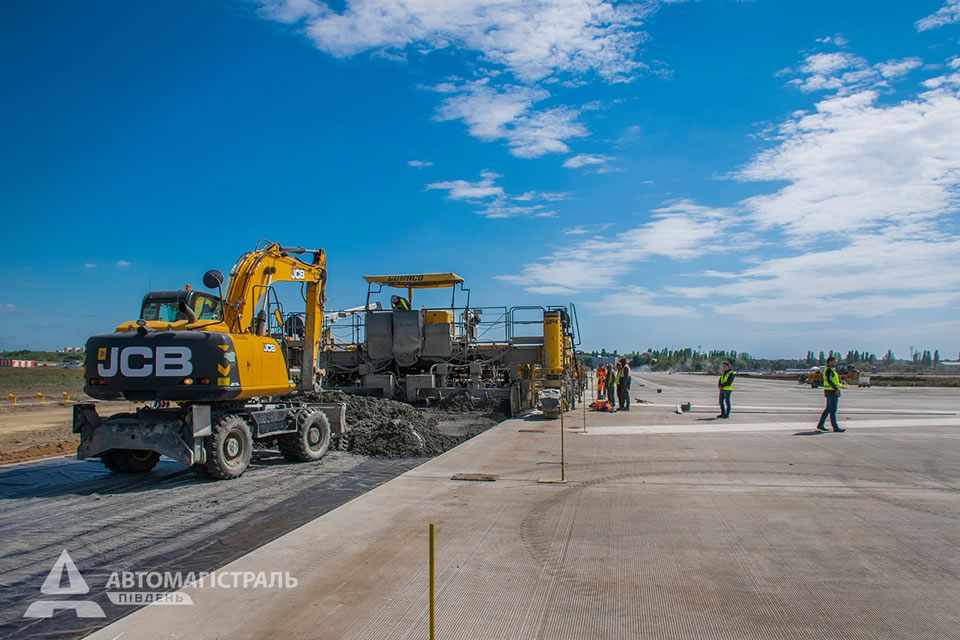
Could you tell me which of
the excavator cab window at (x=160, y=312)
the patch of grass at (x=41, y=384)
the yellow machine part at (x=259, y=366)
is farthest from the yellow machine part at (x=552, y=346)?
the patch of grass at (x=41, y=384)

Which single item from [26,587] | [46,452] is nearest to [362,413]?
[46,452]

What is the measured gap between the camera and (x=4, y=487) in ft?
30.3

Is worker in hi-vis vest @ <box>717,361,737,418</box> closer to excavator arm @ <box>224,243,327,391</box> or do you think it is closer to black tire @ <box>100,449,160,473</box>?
excavator arm @ <box>224,243,327,391</box>

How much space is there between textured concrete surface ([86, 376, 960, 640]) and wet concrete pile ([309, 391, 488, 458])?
1.78 metres

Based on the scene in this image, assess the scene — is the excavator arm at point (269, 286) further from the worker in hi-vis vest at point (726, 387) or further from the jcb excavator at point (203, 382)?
the worker in hi-vis vest at point (726, 387)

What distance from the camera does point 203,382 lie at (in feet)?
29.5

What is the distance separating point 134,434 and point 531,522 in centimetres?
594

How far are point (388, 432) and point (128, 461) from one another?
14.9 ft

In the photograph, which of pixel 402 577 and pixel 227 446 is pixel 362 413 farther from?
pixel 402 577

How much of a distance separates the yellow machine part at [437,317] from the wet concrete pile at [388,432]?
6.41 meters

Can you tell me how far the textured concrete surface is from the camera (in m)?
4.46

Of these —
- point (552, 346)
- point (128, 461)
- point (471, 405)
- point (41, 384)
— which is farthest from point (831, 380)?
point (41, 384)

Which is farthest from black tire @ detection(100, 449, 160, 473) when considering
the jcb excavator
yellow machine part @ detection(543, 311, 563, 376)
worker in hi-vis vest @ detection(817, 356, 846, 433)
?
worker in hi-vis vest @ detection(817, 356, 846, 433)

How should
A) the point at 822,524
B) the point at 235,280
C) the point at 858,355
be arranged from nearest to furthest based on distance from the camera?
the point at 822,524 < the point at 235,280 < the point at 858,355
